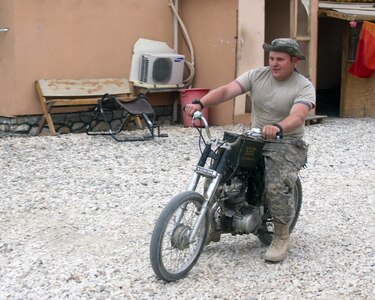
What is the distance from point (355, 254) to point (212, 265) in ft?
3.51

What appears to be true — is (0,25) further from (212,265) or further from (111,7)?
(212,265)

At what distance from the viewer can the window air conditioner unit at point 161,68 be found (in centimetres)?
1015

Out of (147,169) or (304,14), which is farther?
(304,14)

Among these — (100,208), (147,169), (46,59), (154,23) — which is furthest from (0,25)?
(100,208)

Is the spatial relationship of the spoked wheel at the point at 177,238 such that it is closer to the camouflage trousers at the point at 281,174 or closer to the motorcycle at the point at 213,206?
the motorcycle at the point at 213,206

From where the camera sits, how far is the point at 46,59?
9305 millimetres

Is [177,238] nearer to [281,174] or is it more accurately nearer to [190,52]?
[281,174]

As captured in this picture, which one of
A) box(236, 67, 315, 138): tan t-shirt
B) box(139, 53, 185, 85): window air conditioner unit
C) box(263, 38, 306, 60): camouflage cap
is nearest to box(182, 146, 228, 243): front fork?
box(236, 67, 315, 138): tan t-shirt

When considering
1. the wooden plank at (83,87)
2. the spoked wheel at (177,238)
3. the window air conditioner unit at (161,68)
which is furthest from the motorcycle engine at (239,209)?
the window air conditioner unit at (161,68)

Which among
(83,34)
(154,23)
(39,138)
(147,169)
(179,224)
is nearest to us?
(179,224)

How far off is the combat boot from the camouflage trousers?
0.12 meters

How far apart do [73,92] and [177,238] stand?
5.82 m

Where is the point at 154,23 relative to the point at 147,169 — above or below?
above

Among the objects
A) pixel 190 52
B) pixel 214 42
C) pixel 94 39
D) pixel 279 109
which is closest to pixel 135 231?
pixel 279 109
